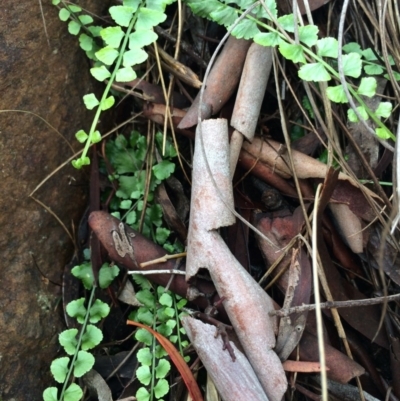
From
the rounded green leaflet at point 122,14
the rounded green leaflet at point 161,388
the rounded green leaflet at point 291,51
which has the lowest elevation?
the rounded green leaflet at point 161,388

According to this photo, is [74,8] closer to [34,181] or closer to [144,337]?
[34,181]

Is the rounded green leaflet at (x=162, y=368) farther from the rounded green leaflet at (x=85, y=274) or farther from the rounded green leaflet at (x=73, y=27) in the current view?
the rounded green leaflet at (x=73, y=27)

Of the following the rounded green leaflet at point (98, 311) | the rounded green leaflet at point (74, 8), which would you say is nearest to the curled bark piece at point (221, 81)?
the rounded green leaflet at point (74, 8)

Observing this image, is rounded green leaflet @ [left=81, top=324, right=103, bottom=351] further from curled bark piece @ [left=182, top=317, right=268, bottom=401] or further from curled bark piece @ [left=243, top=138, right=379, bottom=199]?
curled bark piece @ [left=243, top=138, right=379, bottom=199]

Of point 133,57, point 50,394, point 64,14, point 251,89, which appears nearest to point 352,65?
point 251,89

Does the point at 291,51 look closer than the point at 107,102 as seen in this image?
Yes

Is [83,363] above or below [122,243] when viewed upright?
below

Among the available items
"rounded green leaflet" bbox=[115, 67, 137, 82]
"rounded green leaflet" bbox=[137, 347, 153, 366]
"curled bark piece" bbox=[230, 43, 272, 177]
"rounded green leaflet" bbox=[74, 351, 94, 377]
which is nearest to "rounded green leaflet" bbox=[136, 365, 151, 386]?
"rounded green leaflet" bbox=[137, 347, 153, 366]
